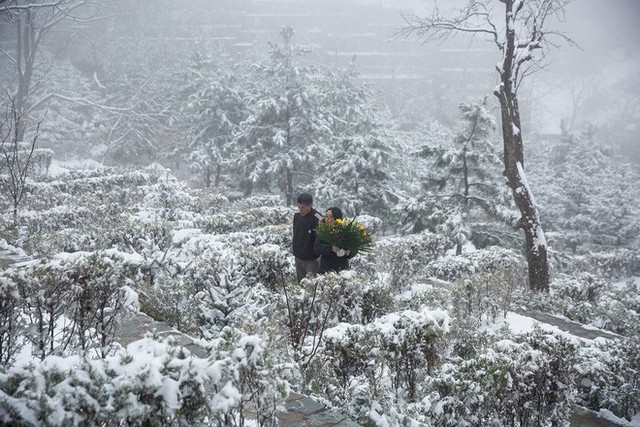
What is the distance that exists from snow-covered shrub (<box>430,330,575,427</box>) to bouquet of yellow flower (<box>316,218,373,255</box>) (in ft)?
6.89

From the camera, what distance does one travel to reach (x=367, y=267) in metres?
9.25

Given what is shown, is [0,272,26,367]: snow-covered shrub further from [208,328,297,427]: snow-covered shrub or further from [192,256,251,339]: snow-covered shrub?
[208,328,297,427]: snow-covered shrub

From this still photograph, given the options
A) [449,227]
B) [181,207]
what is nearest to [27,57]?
[181,207]

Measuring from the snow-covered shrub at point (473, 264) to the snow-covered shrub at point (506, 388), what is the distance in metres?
6.38

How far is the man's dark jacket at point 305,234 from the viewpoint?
5.98 meters

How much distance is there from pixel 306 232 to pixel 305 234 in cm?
4

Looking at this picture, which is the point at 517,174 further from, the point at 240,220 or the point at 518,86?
the point at 240,220

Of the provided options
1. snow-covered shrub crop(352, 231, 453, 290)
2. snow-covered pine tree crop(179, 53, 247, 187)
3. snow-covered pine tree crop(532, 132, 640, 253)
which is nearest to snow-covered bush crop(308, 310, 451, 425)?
snow-covered shrub crop(352, 231, 453, 290)

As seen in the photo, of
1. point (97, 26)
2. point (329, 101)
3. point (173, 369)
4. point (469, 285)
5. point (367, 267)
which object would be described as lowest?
point (367, 267)

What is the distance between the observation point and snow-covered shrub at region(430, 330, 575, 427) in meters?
3.22

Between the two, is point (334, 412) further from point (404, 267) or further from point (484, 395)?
point (404, 267)

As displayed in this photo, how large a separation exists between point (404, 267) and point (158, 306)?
517 cm

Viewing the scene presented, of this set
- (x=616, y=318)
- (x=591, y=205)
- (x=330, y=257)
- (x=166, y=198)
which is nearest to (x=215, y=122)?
(x=166, y=198)

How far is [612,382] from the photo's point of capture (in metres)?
4.60
